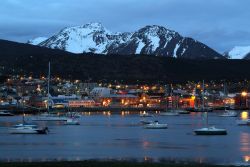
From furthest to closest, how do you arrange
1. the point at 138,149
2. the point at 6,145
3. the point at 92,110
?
the point at 92,110
the point at 6,145
the point at 138,149

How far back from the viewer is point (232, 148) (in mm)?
42781

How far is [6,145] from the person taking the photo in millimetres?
45031

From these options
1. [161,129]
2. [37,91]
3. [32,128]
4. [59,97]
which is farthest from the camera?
[37,91]

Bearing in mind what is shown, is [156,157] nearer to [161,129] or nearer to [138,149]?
[138,149]

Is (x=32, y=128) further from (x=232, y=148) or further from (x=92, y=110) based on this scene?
(x=92, y=110)

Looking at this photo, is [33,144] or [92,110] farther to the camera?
[92,110]

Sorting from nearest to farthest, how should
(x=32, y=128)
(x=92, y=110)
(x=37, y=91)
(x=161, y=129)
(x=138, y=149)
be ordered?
(x=138, y=149)
(x=32, y=128)
(x=161, y=129)
(x=92, y=110)
(x=37, y=91)

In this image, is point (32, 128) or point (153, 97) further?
point (153, 97)

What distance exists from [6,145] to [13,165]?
64.8 feet

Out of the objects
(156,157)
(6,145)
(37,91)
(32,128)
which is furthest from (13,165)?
(37,91)

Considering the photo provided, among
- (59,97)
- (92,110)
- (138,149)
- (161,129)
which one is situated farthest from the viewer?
(59,97)

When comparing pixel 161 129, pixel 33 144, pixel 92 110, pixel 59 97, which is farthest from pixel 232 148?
pixel 59 97

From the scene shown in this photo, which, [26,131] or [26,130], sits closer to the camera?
[26,131]

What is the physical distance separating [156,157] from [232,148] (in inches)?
366
